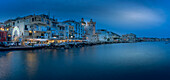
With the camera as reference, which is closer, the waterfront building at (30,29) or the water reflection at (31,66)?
the water reflection at (31,66)

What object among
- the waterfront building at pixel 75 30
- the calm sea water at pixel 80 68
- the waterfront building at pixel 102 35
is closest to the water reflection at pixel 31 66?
the calm sea water at pixel 80 68

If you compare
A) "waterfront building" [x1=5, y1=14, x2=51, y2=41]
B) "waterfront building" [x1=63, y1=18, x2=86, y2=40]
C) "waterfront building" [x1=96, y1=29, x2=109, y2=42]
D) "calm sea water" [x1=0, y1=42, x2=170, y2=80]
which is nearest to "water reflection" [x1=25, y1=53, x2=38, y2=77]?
"calm sea water" [x1=0, y1=42, x2=170, y2=80]

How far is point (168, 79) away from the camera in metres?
11.4

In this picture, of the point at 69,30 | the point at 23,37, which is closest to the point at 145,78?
the point at 23,37

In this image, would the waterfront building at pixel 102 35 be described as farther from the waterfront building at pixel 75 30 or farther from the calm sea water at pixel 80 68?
the calm sea water at pixel 80 68

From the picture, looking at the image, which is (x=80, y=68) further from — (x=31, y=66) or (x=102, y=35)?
(x=102, y=35)

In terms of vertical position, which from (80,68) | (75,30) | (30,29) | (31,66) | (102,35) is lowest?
(80,68)

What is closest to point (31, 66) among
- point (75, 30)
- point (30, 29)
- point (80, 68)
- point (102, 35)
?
point (80, 68)

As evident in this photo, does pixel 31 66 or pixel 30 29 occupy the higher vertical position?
pixel 30 29

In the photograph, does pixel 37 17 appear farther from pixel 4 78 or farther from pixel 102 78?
pixel 102 78

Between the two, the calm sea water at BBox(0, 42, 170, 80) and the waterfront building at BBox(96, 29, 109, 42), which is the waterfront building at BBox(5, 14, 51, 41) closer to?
the calm sea water at BBox(0, 42, 170, 80)

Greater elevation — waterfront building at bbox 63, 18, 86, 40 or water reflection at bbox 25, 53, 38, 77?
waterfront building at bbox 63, 18, 86, 40

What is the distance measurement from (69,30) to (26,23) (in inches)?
804

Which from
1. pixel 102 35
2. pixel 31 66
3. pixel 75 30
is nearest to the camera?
pixel 31 66
